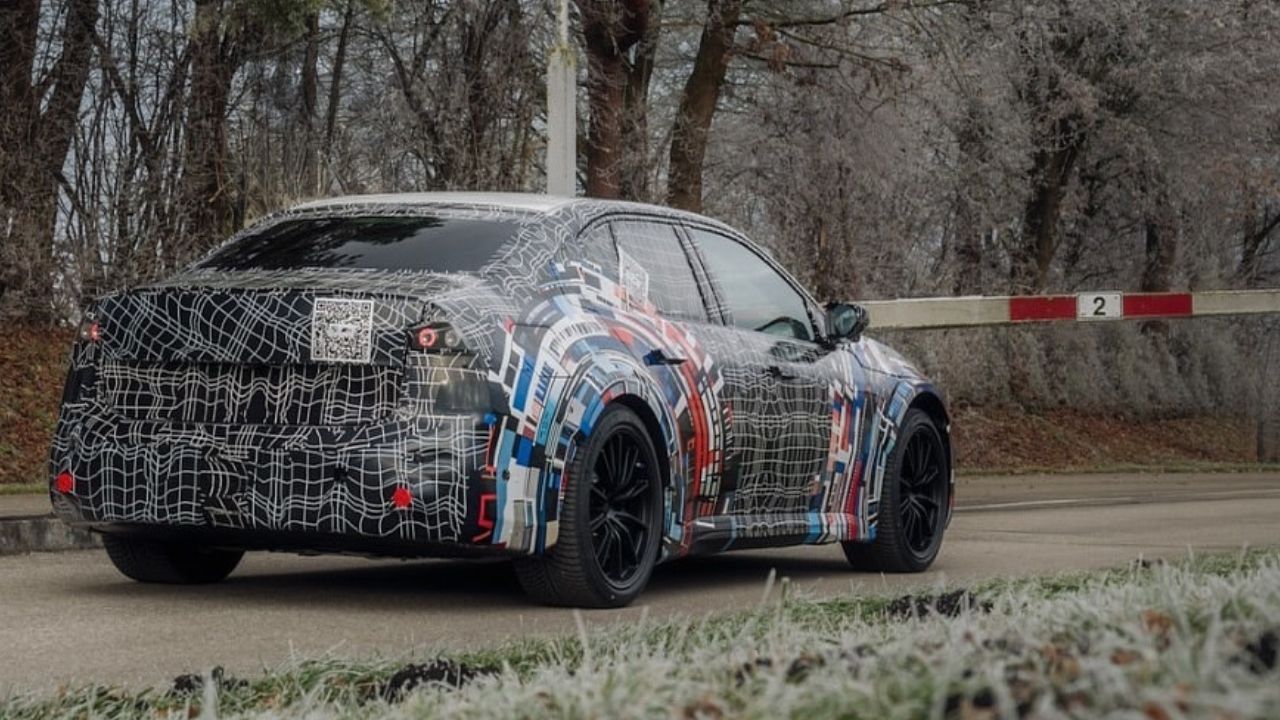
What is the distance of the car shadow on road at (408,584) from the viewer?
837cm

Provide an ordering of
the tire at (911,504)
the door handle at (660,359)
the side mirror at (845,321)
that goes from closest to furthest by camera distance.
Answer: the door handle at (660,359), the side mirror at (845,321), the tire at (911,504)

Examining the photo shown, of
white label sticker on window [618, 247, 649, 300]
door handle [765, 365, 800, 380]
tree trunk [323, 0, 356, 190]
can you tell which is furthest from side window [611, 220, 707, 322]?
tree trunk [323, 0, 356, 190]

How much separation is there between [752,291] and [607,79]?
511 inches

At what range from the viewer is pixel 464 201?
8688 mm

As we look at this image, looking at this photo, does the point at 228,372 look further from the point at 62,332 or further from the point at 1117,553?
the point at 62,332

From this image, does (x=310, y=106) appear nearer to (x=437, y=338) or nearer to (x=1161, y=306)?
(x=1161, y=306)

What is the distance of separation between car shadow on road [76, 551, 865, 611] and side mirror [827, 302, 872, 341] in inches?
44.9

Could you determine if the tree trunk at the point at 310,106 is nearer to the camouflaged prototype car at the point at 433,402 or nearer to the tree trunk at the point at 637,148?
the tree trunk at the point at 637,148

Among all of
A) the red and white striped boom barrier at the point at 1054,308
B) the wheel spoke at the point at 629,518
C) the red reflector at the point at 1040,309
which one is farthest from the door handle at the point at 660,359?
the red reflector at the point at 1040,309

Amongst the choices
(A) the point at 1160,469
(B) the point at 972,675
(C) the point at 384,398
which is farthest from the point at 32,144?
(B) the point at 972,675

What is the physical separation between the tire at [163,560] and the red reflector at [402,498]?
Result: 1492 millimetres

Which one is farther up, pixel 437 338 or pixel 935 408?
pixel 437 338

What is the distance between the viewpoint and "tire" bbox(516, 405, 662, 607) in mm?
7754

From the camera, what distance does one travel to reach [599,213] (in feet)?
29.1
